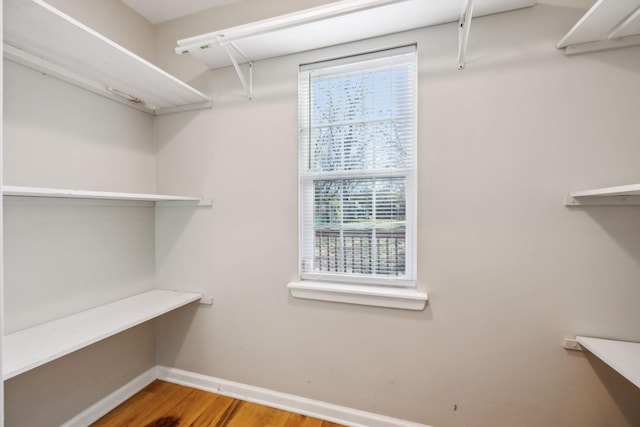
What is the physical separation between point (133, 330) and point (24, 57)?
166cm

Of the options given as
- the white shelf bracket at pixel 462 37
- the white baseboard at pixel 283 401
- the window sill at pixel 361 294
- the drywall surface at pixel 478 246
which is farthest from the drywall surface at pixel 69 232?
the white shelf bracket at pixel 462 37

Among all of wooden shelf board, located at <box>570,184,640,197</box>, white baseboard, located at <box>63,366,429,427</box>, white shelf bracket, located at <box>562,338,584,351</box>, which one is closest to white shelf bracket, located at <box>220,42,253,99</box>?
wooden shelf board, located at <box>570,184,640,197</box>

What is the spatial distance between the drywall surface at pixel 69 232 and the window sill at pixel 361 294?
1.18 meters

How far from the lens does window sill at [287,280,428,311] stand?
A: 147 cm

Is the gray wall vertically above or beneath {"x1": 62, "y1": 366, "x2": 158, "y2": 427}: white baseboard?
above

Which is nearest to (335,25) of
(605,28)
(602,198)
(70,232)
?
(605,28)

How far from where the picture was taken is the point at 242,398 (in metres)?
1.78

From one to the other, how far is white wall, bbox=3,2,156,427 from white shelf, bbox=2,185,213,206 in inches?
5.6

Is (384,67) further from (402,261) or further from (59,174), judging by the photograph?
(59,174)

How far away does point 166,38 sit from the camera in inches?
78.2

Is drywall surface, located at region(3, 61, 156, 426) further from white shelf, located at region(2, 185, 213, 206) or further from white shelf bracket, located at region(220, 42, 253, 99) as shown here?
white shelf bracket, located at region(220, 42, 253, 99)

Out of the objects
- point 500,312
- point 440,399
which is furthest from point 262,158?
point 440,399

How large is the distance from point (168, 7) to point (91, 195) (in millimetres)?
1455

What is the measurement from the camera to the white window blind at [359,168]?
1560 mm
